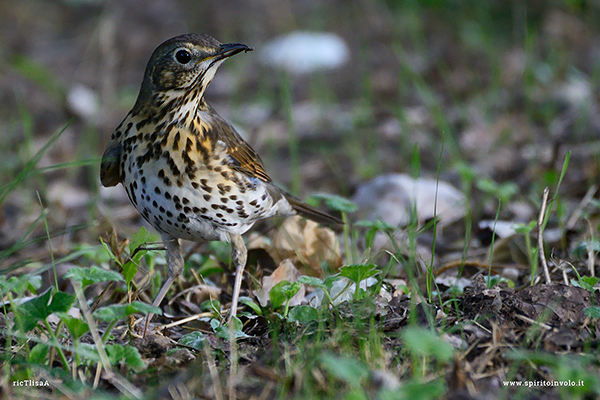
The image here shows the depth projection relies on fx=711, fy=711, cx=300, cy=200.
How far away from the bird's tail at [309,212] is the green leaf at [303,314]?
133 centimetres

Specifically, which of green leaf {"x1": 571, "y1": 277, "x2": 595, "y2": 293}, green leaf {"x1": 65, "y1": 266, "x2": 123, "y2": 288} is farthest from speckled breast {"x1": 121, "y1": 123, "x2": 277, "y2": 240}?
green leaf {"x1": 571, "y1": 277, "x2": 595, "y2": 293}

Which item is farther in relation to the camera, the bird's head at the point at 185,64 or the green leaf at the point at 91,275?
the bird's head at the point at 185,64

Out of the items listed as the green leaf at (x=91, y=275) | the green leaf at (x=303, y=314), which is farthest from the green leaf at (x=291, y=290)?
the green leaf at (x=91, y=275)

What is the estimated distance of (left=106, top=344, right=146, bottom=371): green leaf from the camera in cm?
279

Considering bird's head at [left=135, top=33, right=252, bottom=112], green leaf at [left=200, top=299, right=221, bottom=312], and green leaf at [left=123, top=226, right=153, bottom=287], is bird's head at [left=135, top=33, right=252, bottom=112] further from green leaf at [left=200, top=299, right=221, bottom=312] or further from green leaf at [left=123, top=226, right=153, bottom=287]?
green leaf at [left=200, top=299, right=221, bottom=312]

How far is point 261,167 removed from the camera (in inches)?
166

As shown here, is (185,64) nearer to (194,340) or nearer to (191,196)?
(191,196)

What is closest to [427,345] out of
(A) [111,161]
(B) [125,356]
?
(B) [125,356]

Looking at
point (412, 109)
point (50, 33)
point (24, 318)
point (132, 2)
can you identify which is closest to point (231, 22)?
point (132, 2)

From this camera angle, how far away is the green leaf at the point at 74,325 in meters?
→ 2.76

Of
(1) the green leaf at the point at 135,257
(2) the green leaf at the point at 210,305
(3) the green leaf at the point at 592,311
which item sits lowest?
(2) the green leaf at the point at 210,305

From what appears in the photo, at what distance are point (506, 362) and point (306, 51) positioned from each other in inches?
243

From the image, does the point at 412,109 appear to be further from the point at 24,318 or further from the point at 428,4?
the point at 24,318

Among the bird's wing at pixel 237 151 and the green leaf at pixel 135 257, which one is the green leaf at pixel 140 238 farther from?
the bird's wing at pixel 237 151
